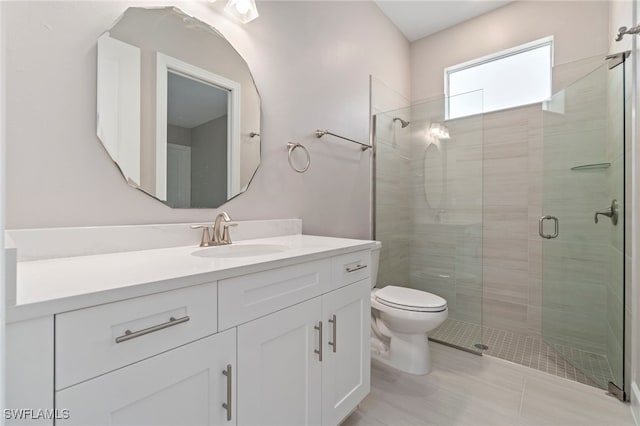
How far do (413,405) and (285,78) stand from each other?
1.97 metres

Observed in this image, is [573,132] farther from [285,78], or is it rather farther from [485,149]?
[285,78]

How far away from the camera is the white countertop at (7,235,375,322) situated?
533 mm

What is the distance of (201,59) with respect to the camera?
1.33 meters

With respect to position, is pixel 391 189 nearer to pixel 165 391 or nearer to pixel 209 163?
pixel 209 163

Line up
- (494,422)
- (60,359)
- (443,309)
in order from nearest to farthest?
(60,359)
(494,422)
(443,309)

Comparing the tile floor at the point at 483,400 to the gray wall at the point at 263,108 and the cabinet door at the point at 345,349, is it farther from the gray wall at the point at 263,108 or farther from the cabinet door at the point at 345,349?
the gray wall at the point at 263,108

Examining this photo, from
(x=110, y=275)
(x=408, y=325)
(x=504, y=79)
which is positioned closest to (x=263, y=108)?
(x=110, y=275)

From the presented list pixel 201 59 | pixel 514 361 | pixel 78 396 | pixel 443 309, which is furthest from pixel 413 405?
pixel 201 59

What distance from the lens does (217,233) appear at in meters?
1.30

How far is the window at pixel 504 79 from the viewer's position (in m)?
2.38

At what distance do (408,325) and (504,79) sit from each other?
2344 millimetres

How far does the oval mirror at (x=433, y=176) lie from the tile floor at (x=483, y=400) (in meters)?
1.27

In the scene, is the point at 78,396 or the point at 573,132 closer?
the point at 78,396

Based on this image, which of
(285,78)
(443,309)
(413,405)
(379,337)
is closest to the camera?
(413,405)
